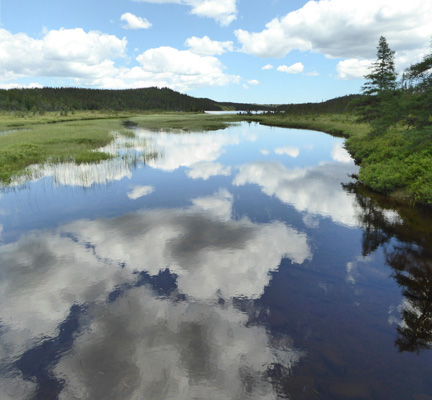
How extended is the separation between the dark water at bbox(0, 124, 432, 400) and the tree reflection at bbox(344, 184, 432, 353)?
0.26ft

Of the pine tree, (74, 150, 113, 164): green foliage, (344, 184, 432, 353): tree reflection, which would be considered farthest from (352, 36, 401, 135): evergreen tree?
(74, 150, 113, 164): green foliage

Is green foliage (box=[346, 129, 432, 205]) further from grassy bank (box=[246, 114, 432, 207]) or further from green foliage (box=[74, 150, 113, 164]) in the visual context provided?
green foliage (box=[74, 150, 113, 164])

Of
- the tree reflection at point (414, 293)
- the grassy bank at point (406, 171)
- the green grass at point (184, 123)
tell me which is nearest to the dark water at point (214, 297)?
the tree reflection at point (414, 293)

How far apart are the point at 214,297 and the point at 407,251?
36.5 feet

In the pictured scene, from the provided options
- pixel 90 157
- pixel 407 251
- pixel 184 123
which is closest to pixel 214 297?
Result: pixel 407 251

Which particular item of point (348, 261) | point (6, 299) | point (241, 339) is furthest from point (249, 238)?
point (6, 299)

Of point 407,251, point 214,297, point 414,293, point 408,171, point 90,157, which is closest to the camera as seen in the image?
point 214,297

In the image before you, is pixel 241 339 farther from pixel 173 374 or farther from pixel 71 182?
pixel 71 182

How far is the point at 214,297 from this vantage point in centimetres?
1145

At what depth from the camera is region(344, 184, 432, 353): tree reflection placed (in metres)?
9.72

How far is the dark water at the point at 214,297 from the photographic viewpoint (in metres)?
7.91

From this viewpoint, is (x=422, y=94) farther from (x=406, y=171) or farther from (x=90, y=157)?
(x=90, y=157)

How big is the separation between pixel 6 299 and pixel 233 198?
16837 mm

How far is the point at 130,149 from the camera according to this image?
45594mm
